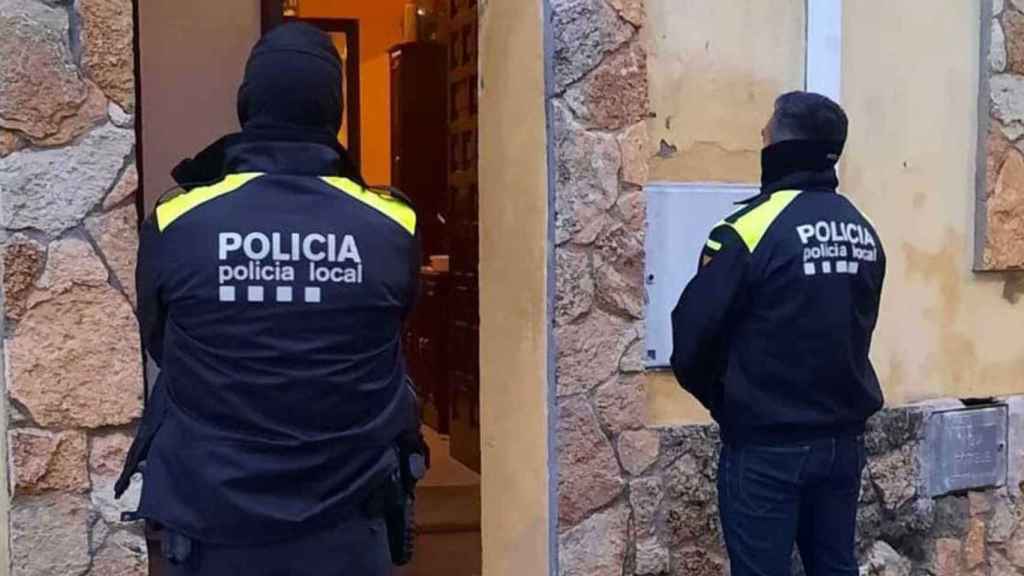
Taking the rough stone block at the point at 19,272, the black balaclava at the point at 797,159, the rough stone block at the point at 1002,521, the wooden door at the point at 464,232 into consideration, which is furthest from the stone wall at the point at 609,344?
the wooden door at the point at 464,232

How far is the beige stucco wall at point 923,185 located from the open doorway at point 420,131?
2.05 metres

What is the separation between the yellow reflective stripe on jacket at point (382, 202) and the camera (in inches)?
104

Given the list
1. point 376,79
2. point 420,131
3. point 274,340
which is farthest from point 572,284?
point 376,79

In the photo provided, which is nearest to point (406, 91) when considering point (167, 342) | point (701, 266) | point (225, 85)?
point (225, 85)

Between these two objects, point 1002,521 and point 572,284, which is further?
point 1002,521

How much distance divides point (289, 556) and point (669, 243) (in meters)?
2.11

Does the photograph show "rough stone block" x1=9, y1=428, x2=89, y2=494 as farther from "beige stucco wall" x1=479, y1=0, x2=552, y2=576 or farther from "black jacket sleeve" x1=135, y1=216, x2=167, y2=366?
"beige stucco wall" x1=479, y1=0, x2=552, y2=576

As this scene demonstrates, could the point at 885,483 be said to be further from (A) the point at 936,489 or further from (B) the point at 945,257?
(B) the point at 945,257

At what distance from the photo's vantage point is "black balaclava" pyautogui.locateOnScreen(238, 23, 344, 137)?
2.59 metres

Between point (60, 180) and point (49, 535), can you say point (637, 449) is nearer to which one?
point (49, 535)

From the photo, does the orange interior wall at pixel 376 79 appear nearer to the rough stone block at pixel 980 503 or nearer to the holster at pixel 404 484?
the rough stone block at pixel 980 503

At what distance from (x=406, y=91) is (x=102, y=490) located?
195 inches

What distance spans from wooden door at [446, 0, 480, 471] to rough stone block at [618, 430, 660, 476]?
2.62m

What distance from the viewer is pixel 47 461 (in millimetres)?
3506
